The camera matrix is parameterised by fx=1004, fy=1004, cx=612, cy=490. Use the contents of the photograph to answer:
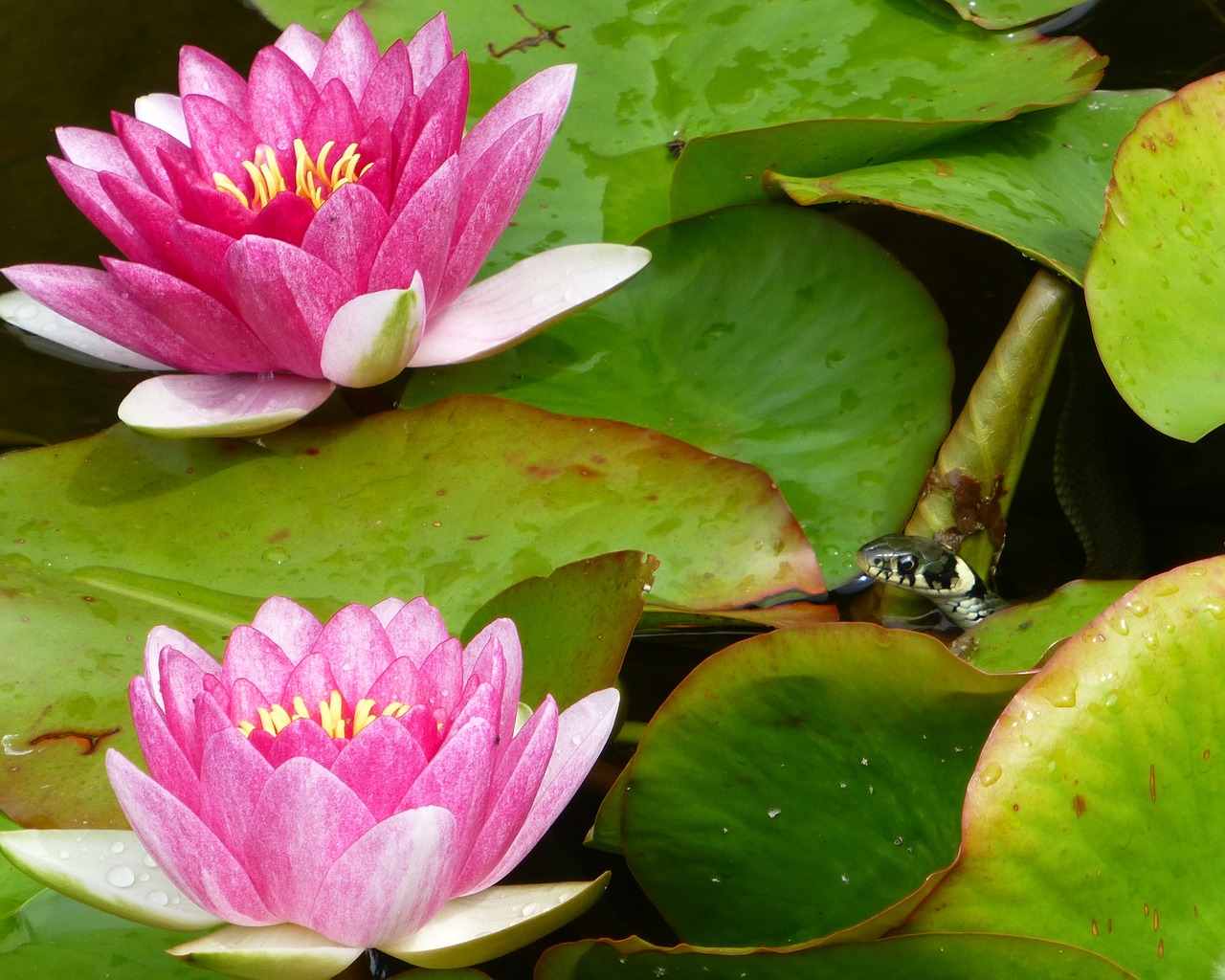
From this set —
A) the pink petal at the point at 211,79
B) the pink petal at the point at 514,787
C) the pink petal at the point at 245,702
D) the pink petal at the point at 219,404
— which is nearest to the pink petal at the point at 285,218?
the pink petal at the point at 219,404

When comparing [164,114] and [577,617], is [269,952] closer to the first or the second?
[577,617]

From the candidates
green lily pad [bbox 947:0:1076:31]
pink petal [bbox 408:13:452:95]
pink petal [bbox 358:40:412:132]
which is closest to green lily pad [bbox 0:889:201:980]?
pink petal [bbox 358:40:412:132]

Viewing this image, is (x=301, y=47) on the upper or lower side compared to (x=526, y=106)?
upper

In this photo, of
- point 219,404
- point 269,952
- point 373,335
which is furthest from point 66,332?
point 269,952

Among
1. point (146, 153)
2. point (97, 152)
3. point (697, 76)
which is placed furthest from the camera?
point (697, 76)

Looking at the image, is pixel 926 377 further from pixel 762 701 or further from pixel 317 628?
pixel 317 628

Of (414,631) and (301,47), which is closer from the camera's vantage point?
(414,631)

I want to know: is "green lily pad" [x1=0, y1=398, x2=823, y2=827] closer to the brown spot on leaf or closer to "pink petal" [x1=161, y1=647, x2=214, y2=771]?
the brown spot on leaf

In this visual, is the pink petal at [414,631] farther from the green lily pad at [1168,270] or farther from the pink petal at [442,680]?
the green lily pad at [1168,270]
